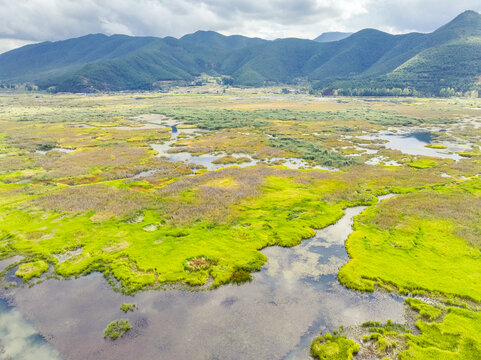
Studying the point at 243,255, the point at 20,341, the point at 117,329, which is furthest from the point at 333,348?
the point at 20,341

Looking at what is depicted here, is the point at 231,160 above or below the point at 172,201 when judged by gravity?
below

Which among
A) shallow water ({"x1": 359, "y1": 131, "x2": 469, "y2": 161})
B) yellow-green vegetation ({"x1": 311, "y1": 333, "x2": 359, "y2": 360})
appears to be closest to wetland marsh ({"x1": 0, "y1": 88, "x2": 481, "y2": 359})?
yellow-green vegetation ({"x1": 311, "y1": 333, "x2": 359, "y2": 360})

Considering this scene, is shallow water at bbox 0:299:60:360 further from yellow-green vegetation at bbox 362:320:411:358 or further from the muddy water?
yellow-green vegetation at bbox 362:320:411:358

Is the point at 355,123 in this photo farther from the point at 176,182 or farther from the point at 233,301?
the point at 233,301

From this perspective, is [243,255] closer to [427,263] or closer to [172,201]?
[172,201]

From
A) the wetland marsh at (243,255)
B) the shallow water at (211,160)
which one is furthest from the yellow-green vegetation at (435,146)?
the shallow water at (211,160)

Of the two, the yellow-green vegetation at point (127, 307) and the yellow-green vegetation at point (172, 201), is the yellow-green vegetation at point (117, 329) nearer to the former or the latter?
the yellow-green vegetation at point (127, 307)

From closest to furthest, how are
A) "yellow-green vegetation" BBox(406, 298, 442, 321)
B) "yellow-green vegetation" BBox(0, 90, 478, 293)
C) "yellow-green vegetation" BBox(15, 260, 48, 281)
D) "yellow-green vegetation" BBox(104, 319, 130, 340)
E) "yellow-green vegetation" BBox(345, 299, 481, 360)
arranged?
1. "yellow-green vegetation" BBox(345, 299, 481, 360)
2. "yellow-green vegetation" BBox(104, 319, 130, 340)
3. "yellow-green vegetation" BBox(406, 298, 442, 321)
4. "yellow-green vegetation" BBox(15, 260, 48, 281)
5. "yellow-green vegetation" BBox(0, 90, 478, 293)
